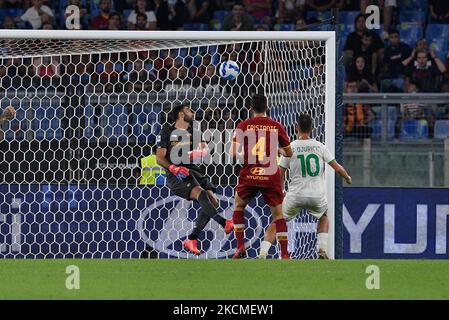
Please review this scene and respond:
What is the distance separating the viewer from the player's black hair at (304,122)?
12117 mm

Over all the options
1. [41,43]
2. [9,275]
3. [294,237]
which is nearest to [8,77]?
[41,43]

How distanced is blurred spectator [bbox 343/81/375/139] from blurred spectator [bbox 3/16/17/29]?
661 cm

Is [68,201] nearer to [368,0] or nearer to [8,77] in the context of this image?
[8,77]

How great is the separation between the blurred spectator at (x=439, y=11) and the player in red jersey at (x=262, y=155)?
32.0 feet

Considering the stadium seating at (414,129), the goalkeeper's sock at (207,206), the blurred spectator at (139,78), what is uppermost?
the blurred spectator at (139,78)

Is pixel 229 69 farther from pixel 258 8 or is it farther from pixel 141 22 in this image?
pixel 258 8

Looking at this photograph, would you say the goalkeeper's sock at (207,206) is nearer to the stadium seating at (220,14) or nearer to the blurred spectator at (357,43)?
the blurred spectator at (357,43)

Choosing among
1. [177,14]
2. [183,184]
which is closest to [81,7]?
[177,14]

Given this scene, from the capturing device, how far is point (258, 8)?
68.3 feet

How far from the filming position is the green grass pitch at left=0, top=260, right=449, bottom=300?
26.9 feet

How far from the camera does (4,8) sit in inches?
797

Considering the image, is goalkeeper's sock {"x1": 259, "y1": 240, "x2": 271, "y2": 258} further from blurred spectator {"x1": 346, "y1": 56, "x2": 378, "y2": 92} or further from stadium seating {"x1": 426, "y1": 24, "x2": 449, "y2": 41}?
stadium seating {"x1": 426, "y1": 24, "x2": 449, "y2": 41}

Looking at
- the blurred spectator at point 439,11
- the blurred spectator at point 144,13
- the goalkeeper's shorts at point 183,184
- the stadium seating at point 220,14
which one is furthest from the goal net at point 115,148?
the blurred spectator at point 439,11

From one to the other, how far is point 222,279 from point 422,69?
10844 mm
